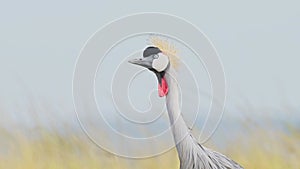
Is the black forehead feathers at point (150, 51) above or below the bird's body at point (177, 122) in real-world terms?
above

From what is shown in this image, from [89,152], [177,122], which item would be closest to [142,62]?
[177,122]

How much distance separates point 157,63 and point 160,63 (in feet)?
0.06

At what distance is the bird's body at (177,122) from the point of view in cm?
466

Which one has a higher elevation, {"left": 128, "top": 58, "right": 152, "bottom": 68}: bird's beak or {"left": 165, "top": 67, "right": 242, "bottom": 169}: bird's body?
{"left": 128, "top": 58, "right": 152, "bottom": 68}: bird's beak

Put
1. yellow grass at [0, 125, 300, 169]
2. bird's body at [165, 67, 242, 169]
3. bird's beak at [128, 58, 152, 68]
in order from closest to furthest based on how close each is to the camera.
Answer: bird's beak at [128, 58, 152, 68] < bird's body at [165, 67, 242, 169] < yellow grass at [0, 125, 300, 169]

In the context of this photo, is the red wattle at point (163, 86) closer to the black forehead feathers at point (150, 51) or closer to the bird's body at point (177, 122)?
the bird's body at point (177, 122)

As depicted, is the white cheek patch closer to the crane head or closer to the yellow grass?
the crane head

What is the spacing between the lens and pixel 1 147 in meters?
5.79

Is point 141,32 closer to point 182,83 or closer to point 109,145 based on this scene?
point 182,83

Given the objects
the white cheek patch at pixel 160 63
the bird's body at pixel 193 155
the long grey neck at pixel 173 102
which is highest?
the white cheek patch at pixel 160 63

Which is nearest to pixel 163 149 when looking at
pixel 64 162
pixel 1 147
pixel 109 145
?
pixel 109 145

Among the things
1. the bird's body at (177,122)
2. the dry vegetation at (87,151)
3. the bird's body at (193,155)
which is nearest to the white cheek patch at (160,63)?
the bird's body at (177,122)

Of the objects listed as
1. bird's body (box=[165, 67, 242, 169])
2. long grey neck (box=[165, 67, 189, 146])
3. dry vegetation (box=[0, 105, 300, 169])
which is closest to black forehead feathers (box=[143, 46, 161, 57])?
long grey neck (box=[165, 67, 189, 146])

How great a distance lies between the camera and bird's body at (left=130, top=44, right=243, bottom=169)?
466 cm
